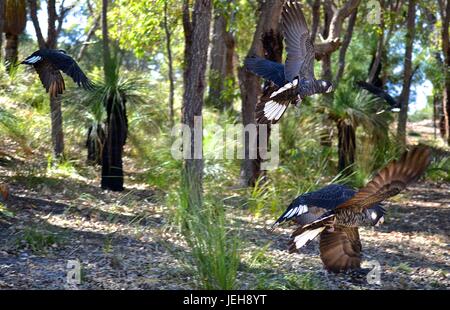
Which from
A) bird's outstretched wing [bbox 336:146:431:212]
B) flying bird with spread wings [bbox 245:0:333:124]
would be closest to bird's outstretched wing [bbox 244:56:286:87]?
flying bird with spread wings [bbox 245:0:333:124]

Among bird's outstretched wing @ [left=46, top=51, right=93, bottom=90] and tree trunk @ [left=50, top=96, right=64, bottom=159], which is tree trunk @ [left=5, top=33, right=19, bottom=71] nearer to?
tree trunk @ [left=50, top=96, right=64, bottom=159]

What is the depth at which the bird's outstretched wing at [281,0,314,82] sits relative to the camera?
21.2 feet

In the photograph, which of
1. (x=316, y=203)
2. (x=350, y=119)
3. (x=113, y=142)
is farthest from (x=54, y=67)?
(x=350, y=119)

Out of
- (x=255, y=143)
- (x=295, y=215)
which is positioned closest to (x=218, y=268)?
(x=295, y=215)

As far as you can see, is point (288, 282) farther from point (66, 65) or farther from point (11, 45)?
point (11, 45)

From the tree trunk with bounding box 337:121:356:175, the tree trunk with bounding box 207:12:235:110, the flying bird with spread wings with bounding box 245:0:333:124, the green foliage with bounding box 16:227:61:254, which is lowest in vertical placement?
the green foliage with bounding box 16:227:61:254

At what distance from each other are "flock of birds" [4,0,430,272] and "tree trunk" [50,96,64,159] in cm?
305

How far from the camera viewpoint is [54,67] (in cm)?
757

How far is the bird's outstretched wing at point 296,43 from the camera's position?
255 inches

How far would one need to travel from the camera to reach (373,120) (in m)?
11.5

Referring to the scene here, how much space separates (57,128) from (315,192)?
18.8 feet

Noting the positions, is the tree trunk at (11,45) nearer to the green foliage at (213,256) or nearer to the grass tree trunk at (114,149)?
the grass tree trunk at (114,149)

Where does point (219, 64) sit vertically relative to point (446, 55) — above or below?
below
